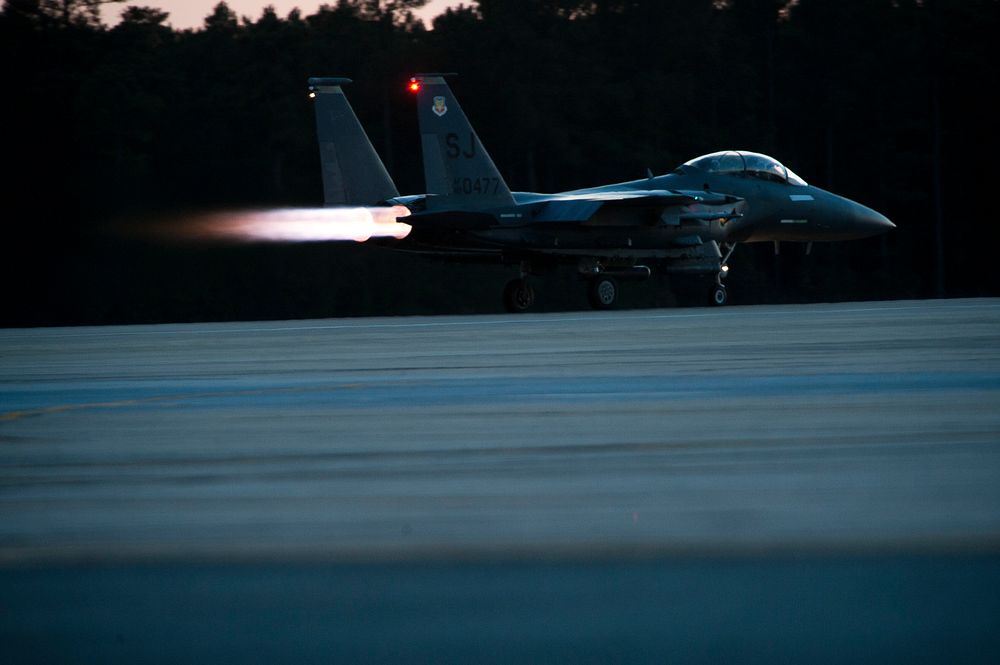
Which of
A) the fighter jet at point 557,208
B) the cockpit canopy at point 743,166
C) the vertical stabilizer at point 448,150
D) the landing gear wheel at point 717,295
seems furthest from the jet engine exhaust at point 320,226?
→ the landing gear wheel at point 717,295

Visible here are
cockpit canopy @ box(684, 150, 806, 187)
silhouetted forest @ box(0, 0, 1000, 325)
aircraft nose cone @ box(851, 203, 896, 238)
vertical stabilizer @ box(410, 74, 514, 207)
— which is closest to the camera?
vertical stabilizer @ box(410, 74, 514, 207)

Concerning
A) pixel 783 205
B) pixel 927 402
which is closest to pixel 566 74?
pixel 783 205

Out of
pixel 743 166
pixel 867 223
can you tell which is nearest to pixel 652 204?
pixel 743 166

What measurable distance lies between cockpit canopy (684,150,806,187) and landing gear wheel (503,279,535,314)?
4186 mm

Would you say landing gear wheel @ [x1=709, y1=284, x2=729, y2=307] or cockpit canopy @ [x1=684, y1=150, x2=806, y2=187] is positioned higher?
cockpit canopy @ [x1=684, y1=150, x2=806, y2=187]

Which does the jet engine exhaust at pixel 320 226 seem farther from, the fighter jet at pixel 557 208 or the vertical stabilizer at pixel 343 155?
the vertical stabilizer at pixel 343 155

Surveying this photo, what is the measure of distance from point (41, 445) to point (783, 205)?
25334 millimetres

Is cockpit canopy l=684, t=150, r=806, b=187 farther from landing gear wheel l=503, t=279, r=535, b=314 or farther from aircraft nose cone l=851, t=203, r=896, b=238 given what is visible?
landing gear wheel l=503, t=279, r=535, b=314

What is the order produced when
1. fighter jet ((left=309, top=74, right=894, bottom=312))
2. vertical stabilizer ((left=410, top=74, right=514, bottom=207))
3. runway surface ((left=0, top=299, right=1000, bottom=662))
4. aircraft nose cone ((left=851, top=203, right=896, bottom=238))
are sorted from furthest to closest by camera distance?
aircraft nose cone ((left=851, top=203, right=896, bottom=238))
fighter jet ((left=309, top=74, right=894, bottom=312))
vertical stabilizer ((left=410, top=74, right=514, bottom=207))
runway surface ((left=0, top=299, right=1000, bottom=662))

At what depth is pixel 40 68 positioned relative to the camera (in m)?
45.6

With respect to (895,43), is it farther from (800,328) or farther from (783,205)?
(800,328)

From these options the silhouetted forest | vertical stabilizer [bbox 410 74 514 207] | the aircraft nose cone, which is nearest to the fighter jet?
vertical stabilizer [bbox 410 74 514 207]

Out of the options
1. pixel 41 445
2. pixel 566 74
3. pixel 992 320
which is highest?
pixel 566 74

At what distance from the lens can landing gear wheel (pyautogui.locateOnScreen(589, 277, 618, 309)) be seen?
1169 inches
